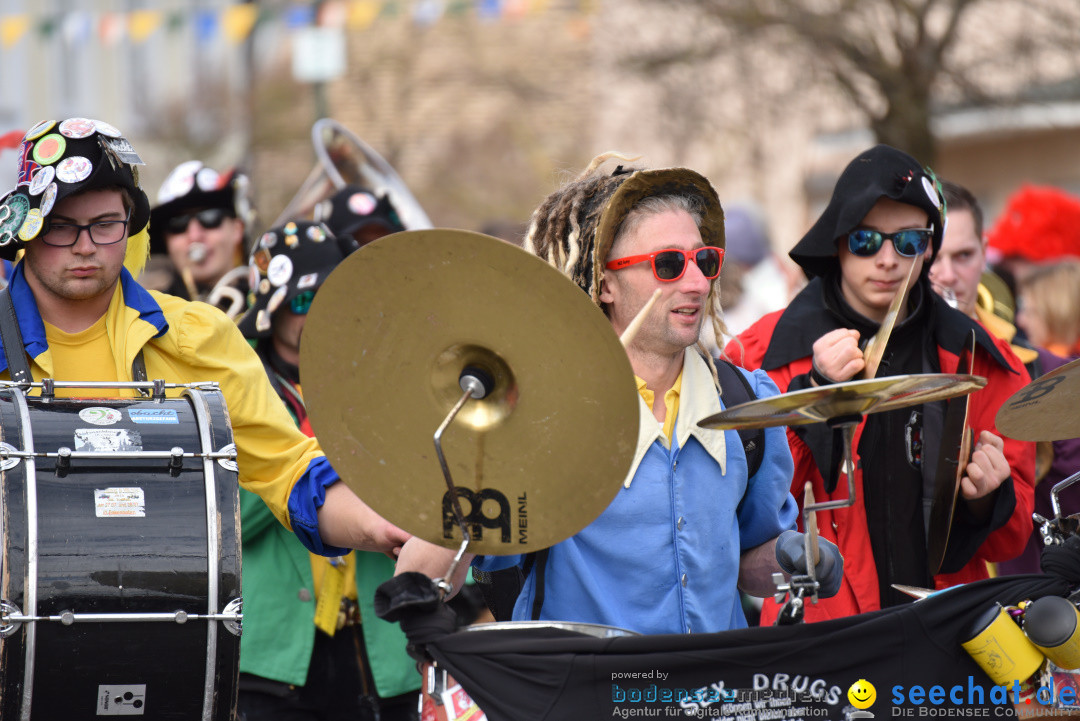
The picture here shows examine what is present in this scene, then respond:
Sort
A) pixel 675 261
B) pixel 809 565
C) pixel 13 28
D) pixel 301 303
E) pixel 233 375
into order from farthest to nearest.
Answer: pixel 13 28 < pixel 301 303 < pixel 233 375 < pixel 675 261 < pixel 809 565

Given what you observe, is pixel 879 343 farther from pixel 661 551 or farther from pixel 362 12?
pixel 362 12

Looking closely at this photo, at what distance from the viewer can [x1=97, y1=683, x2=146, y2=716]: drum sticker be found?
317 centimetres

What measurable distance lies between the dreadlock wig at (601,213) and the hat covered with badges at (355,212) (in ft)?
8.06

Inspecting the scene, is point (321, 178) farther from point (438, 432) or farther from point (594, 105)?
point (594, 105)

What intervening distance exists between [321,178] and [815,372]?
4.22 m

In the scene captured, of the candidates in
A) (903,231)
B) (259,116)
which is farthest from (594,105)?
(903,231)

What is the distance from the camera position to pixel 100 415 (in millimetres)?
3338

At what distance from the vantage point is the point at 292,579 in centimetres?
441

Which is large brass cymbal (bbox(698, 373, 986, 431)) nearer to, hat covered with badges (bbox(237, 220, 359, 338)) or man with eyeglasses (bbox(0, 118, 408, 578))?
man with eyeglasses (bbox(0, 118, 408, 578))

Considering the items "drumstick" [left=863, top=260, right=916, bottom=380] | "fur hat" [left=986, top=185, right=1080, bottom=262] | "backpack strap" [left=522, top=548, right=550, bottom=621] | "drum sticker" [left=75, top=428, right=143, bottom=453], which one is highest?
"fur hat" [left=986, top=185, right=1080, bottom=262]

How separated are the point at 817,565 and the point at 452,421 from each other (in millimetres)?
822

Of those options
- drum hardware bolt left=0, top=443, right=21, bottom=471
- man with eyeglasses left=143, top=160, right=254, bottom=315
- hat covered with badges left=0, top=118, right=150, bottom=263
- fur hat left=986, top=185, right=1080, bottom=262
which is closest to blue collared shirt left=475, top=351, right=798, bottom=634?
drum hardware bolt left=0, top=443, right=21, bottom=471

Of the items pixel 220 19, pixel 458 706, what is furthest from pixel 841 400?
pixel 220 19

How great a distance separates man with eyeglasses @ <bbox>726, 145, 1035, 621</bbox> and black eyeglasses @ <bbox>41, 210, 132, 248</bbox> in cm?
178
